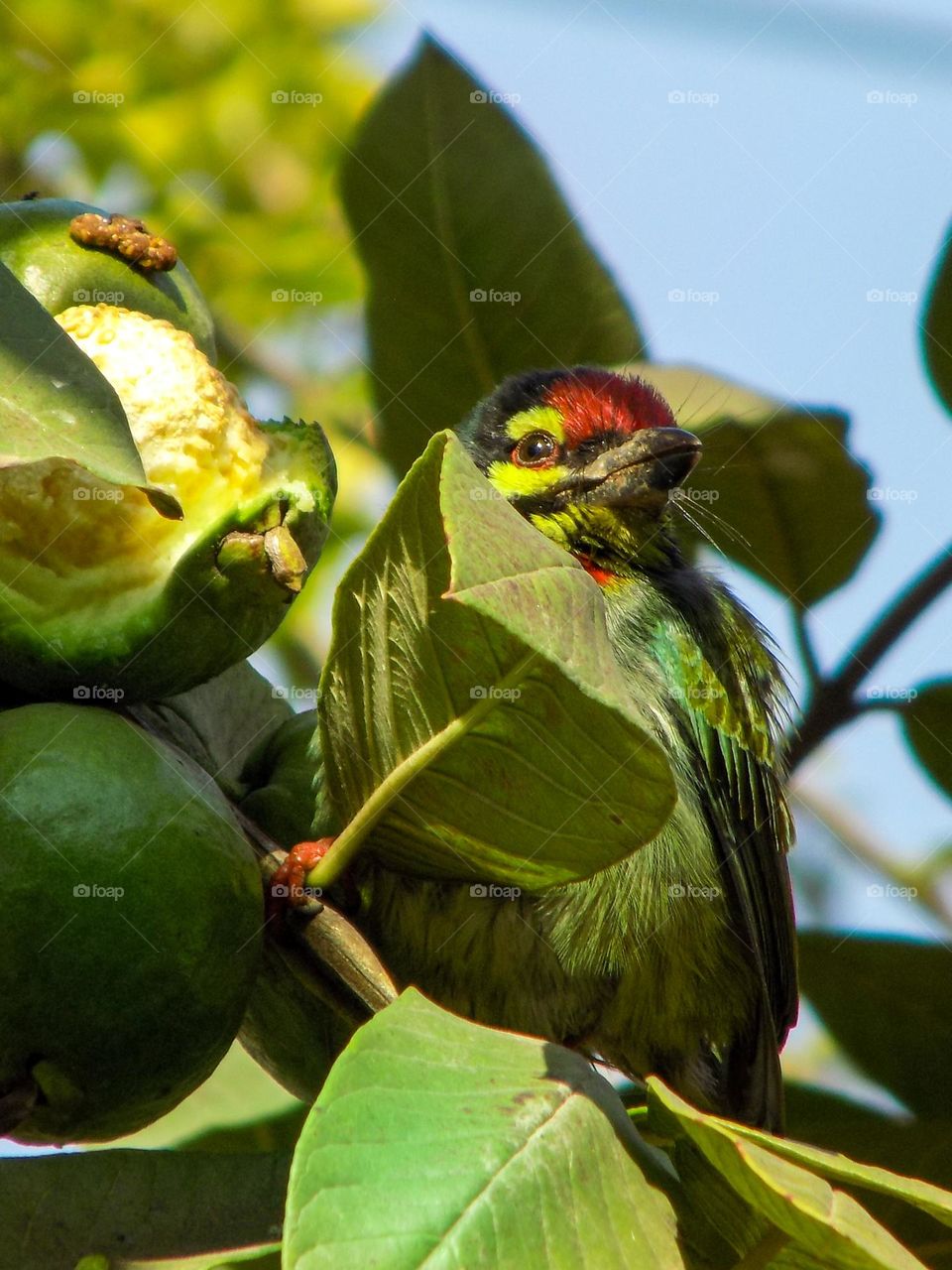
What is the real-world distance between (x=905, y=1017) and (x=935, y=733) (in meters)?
0.39

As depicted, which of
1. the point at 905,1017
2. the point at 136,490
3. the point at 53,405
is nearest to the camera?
the point at 53,405

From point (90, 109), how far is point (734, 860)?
2487mm

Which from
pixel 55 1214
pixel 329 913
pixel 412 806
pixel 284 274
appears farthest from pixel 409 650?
pixel 284 274

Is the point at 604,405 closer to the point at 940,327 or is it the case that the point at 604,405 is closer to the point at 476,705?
the point at 940,327

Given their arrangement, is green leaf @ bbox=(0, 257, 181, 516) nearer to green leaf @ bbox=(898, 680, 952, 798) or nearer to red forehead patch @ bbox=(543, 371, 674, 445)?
green leaf @ bbox=(898, 680, 952, 798)

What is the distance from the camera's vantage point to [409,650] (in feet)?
3.79

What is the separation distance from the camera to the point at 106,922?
1.13m

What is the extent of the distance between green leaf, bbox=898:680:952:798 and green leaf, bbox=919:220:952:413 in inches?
16.4

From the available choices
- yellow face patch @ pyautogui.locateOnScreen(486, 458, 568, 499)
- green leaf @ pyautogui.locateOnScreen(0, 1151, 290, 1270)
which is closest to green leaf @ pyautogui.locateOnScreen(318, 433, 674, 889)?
green leaf @ pyautogui.locateOnScreen(0, 1151, 290, 1270)

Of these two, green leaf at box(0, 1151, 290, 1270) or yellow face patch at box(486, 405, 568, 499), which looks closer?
green leaf at box(0, 1151, 290, 1270)

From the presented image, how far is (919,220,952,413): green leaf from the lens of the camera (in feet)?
6.73

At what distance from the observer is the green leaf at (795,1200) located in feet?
2.99

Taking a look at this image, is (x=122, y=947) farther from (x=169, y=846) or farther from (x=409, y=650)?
(x=409, y=650)

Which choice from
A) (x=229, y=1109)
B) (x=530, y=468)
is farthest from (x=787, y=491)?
(x=229, y=1109)
